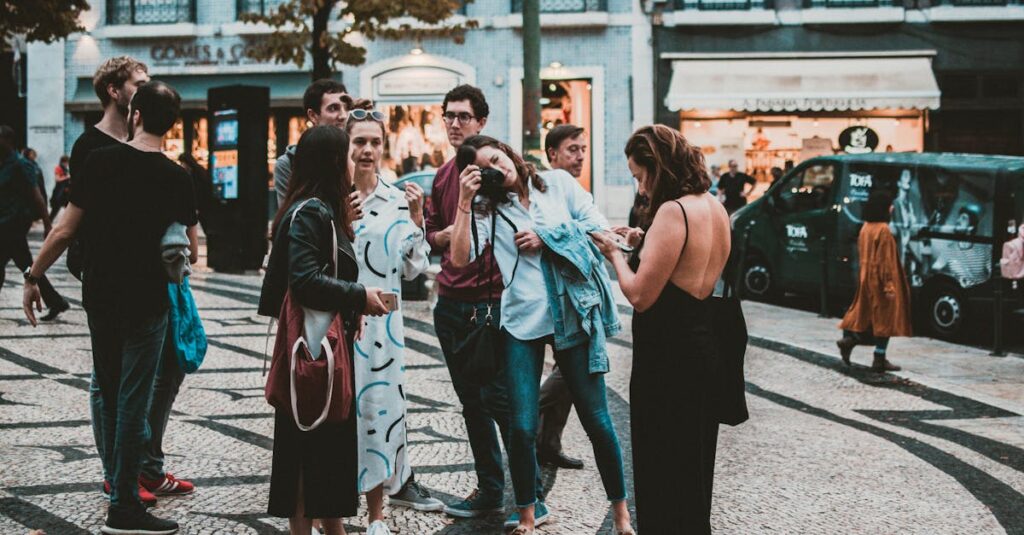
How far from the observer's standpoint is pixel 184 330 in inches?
206

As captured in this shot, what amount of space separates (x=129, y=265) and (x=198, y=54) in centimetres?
2374

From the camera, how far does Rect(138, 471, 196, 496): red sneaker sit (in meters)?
5.24

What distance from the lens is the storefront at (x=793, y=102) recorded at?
24812mm

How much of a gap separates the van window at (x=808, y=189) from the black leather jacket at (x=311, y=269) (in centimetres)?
1021

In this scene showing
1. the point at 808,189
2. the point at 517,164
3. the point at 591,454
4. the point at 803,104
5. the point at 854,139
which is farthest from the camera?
the point at 803,104

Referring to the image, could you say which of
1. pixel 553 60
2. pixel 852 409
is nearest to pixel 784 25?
pixel 553 60

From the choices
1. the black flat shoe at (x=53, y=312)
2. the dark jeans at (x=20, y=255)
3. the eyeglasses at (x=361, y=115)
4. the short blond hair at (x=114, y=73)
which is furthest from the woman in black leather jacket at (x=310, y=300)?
the black flat shoe at (x=53, y=312)

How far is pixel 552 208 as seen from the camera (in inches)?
199

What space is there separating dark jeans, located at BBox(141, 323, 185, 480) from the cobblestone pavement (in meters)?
0.15

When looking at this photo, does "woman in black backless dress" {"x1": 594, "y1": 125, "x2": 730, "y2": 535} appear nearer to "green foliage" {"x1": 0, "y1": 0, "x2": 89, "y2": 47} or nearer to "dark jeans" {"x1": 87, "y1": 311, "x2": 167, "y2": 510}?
"dark jeans" {"x1": 87, "y1": 311, "x2": 167, "y2": 510}

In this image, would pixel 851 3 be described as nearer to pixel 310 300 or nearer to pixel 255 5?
pixel 255 5

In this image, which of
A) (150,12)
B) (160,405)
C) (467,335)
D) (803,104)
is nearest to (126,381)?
(160,405)

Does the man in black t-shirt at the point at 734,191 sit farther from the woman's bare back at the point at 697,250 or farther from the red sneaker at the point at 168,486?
the woman's bare back at the point at 697,250

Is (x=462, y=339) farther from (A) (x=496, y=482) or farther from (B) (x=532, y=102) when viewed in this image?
(B) (x=532, y=102)
